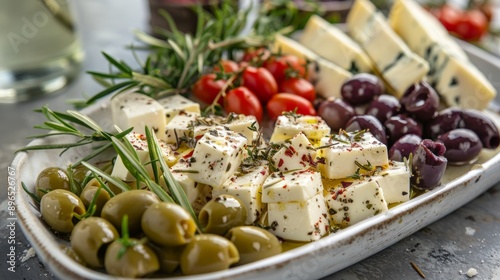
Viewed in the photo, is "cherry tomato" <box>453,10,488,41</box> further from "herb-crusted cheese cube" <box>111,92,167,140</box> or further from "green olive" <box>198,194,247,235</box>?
"green olive" <box>198,194,247,235</box>

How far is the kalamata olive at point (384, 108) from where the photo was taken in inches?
73.8

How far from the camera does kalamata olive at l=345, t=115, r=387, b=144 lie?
1755 millimetres

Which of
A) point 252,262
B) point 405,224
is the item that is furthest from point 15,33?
point 405,224

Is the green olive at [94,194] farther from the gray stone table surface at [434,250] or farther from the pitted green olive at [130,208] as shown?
the gray stone table surface at [434,250]

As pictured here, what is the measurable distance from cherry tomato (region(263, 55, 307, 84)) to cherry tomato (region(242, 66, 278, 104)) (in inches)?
2.9

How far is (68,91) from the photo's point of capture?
2.44m

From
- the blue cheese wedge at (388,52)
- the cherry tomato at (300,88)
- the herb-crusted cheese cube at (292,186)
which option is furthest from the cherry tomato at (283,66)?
the herb-crusted cheese cube at (292,186)

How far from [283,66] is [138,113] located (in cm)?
59

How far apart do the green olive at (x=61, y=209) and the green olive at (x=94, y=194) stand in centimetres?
3

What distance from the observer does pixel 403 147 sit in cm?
171

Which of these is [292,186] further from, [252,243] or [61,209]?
[61,209]

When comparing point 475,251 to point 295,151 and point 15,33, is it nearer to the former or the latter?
point 295,151

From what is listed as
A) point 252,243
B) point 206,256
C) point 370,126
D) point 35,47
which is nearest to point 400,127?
point 370,126

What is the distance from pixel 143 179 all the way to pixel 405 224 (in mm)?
623
